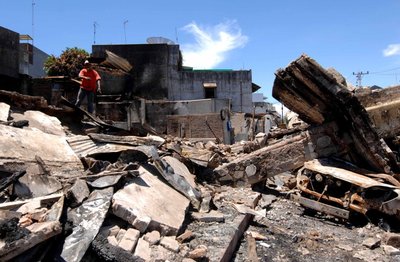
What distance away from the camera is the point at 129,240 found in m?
3.21

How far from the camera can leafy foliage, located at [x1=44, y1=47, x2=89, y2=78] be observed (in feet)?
73.5

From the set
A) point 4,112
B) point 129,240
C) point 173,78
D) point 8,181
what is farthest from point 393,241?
point 173,78

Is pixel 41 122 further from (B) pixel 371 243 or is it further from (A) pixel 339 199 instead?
(B) pixel 371 243

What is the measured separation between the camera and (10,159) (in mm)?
4148

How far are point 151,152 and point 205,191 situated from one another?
1.61 m

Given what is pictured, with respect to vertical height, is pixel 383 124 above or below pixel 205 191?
above

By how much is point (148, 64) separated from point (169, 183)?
64.2ft

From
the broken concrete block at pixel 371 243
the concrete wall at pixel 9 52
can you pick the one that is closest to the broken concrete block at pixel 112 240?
the broken concrete block at pixel 371 243

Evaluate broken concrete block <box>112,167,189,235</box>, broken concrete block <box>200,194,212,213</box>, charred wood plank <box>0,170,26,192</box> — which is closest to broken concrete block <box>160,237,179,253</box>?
broken concrete block <box>112,167,189,235</box>

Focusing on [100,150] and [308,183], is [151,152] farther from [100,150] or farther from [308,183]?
[308,183]

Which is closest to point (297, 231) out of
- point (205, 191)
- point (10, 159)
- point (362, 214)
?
point (362, 214)

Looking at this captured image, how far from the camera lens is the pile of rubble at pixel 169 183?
10.2 feet

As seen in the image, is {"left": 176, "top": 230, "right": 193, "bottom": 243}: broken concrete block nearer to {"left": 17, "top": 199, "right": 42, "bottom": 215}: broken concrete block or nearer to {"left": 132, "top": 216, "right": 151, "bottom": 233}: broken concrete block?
{"left": 132, "top": 216, "right": 151, "bottom": 233}: broken concrete block

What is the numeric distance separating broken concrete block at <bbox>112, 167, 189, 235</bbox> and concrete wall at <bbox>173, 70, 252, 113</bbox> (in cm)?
1991
